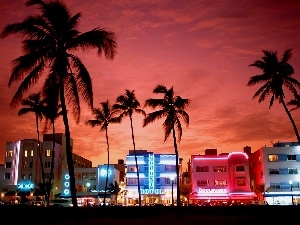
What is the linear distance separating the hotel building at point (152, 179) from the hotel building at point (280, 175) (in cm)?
2277

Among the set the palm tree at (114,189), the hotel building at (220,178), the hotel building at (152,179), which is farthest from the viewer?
the hotel building at (152,179)

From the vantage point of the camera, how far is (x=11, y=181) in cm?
10706

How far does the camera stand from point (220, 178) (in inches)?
3752

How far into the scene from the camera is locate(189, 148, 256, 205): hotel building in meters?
92.7

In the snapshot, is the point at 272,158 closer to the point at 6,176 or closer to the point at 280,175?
the point at 280,175

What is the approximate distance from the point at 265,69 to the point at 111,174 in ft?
212

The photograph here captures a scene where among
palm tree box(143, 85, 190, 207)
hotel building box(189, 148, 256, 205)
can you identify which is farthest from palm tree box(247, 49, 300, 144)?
hotel building box(189, 148, 256, 205)

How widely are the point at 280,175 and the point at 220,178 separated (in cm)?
1431

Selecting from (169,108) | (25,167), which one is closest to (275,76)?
(169,108)

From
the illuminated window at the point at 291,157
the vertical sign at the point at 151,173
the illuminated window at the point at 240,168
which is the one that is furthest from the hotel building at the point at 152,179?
the illuminated window at the point at 291,157

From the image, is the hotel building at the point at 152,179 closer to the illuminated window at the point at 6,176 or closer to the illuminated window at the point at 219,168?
the illuminated window at the point at 219,168
